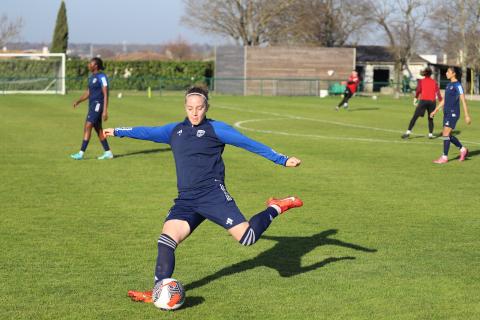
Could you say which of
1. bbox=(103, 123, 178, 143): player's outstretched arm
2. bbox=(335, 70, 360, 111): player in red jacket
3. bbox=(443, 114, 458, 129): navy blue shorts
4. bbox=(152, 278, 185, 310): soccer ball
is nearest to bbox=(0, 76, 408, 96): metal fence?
bbox=(335, 70, 360, 111): player in red jacket

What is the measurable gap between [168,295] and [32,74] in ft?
168

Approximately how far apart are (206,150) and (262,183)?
775 cm

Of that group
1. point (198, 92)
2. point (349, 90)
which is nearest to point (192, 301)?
point (198, 92)

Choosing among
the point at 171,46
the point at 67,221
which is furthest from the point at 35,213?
the point at 171,46

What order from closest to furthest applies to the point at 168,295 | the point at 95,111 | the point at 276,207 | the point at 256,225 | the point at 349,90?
1. the point at 168,295
2. the point at 256,225
3. the point at 276,207
4. the point at 95,111
5. the point at 349,90

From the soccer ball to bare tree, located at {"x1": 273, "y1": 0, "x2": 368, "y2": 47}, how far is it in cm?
8130

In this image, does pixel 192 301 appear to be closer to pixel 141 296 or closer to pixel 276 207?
pixel 141 296

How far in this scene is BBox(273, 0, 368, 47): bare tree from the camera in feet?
287

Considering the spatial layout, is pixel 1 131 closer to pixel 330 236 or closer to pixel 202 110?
pixel 330 236

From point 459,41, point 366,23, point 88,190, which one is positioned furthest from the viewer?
point 366,23

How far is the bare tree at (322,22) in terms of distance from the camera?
8762 centimetres

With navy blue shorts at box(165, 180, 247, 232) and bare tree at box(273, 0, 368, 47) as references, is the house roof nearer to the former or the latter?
bare tree at box(273, 0, 368, 47)

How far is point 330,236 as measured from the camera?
10.6m

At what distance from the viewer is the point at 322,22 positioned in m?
88.0
